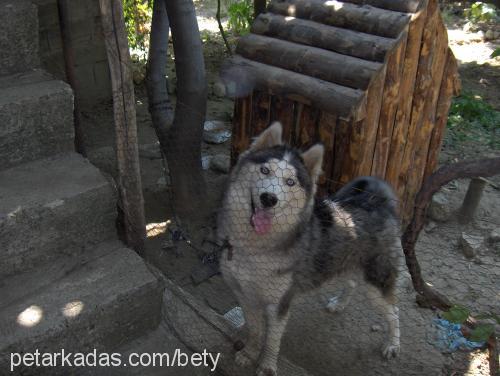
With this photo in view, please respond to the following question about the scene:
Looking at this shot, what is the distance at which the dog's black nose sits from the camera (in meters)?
2.72

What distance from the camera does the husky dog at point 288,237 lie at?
2859mm

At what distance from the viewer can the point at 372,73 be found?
3740 mm

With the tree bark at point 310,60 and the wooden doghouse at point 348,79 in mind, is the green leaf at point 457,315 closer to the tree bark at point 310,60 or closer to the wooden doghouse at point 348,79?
the wooden doghouse at point 348,79

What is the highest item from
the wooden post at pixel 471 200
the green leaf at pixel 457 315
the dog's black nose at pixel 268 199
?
the dog's black nose at pixel 268 199

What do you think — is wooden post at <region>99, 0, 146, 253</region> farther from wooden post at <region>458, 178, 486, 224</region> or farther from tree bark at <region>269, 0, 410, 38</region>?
wooden post at <region>458, 178, 486, 224</region>

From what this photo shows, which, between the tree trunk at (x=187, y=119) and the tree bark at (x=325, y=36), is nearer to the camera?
the tree bark at (x=325, y=36)

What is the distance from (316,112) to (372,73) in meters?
0.52

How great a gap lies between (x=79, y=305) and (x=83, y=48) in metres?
4.53

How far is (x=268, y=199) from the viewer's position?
2.73m

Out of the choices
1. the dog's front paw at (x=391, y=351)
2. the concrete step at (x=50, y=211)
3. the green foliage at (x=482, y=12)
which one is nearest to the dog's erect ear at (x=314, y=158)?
the concrete step at (x=50, y=211)

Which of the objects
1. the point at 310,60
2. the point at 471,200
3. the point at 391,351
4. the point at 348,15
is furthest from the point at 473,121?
the point at 391,351

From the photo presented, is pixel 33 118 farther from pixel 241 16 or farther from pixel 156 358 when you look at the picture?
pixel 241 16

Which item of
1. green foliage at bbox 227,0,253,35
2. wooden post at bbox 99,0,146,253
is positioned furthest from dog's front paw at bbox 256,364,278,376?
green foliage at bbox 227,0,253,35

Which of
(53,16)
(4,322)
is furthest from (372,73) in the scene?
(53,16)
